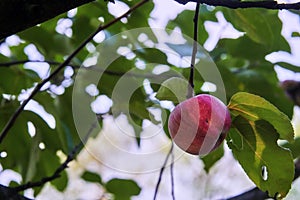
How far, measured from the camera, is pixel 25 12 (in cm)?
51

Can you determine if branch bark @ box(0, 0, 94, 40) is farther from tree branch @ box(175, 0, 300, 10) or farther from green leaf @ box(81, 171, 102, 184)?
green leaf @ box(81, 171, 102, 184)

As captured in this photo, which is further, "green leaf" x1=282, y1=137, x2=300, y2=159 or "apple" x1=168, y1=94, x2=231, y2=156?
"green leaf" x1=282, y1=137, x2=300, y2=159

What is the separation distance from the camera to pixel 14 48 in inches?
46.1

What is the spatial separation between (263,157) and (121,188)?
0.63 m

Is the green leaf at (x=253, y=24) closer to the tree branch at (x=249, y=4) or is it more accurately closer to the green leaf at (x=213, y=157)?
the green leaf at (x=213, y=157)

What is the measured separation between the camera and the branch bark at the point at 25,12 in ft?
1.65

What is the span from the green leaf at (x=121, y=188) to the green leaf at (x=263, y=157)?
60 cm

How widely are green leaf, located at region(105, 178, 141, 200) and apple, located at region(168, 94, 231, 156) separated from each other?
0.64 meters

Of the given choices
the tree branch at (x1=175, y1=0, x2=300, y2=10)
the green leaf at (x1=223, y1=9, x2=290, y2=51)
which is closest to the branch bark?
the tree branch at (x1=175, y1=0, x2=300, y2=10)

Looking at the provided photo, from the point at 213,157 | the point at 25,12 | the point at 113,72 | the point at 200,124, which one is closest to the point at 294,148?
the point at 213,157

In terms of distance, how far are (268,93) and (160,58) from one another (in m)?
0.24

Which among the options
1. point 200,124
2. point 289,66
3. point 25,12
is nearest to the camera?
point 25,12

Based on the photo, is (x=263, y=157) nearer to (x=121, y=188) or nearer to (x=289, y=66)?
(x=289, y=66)

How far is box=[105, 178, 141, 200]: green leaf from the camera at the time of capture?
4.13ft
